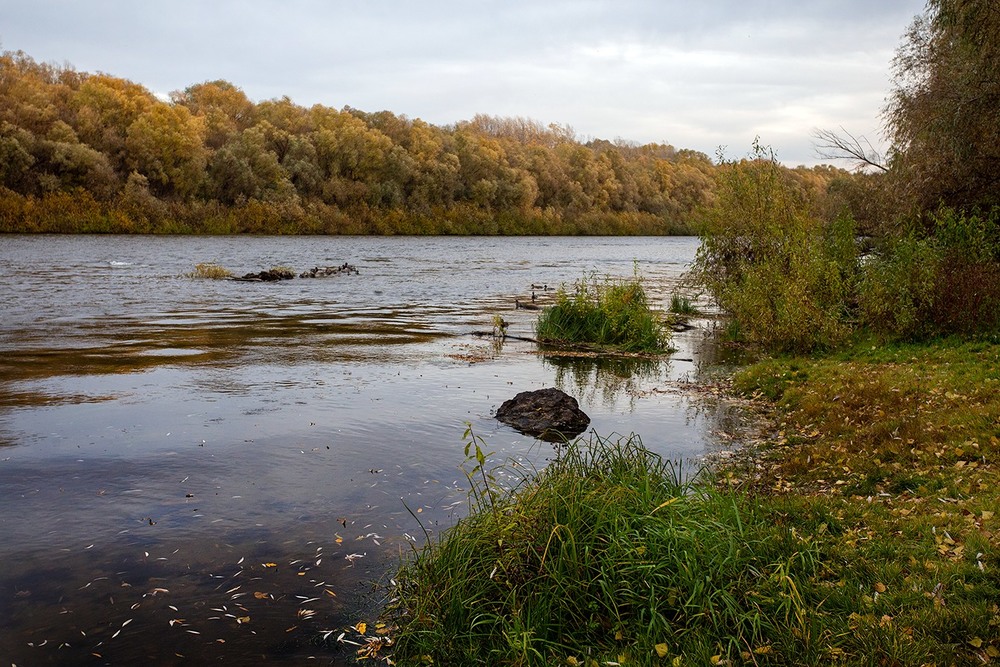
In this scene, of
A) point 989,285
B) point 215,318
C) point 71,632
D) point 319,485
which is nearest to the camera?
point 71,632

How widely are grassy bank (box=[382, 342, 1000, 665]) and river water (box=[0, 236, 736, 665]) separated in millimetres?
1124

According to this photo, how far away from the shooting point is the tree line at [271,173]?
256 ft

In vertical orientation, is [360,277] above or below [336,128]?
below

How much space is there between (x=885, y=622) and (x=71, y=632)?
6138 mm

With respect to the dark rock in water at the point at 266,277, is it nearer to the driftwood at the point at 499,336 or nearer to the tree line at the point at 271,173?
the driftwood at the point at 499,336

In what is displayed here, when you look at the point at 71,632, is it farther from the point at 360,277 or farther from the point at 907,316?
the point at 360,277

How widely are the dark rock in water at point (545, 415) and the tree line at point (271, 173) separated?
1463 inches

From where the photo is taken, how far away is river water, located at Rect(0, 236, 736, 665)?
21.5ft

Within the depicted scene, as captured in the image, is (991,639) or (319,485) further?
(319,485)

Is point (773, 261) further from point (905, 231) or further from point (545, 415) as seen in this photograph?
point (545, 415)

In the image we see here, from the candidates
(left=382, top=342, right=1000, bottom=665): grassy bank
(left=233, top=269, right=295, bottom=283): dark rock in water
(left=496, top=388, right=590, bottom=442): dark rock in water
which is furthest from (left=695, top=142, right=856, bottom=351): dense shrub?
(left=233, top=269, right=295, bottom=283): dark rock in water

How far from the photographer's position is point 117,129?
86.6 meters

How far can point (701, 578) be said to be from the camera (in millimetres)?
5934

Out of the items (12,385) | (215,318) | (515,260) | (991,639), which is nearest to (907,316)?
(991,639)
